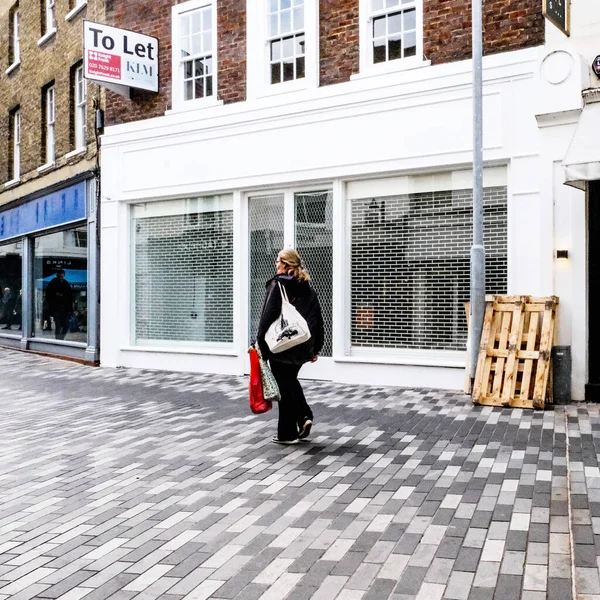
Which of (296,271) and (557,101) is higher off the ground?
(557,101)

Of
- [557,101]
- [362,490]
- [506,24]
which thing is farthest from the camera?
[506,24]

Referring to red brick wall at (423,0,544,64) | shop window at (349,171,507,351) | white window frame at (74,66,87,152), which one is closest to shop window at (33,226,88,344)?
white window frame at (74,66,87,152)

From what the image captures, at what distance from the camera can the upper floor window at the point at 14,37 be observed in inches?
765

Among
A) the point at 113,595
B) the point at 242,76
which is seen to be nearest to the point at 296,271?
the point at 113,595

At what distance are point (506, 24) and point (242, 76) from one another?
14.7ft

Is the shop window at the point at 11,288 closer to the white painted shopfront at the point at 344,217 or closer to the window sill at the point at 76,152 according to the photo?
the window sill at the point at 76,152

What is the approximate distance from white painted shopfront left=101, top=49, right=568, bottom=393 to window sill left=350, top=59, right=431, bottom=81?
0.09 meters

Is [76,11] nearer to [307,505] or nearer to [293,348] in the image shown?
[293,348]

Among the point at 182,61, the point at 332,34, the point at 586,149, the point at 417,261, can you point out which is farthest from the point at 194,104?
the point at 586,149

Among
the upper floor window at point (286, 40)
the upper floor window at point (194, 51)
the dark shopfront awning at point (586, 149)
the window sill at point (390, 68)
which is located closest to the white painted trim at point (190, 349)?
the upper floor window at point (194, 51)

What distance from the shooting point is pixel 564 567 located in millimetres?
3820

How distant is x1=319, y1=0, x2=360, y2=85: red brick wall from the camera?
11.0 m

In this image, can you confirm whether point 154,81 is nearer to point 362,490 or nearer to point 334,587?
point 362,490

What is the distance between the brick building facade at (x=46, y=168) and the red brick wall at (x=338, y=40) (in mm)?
5394
